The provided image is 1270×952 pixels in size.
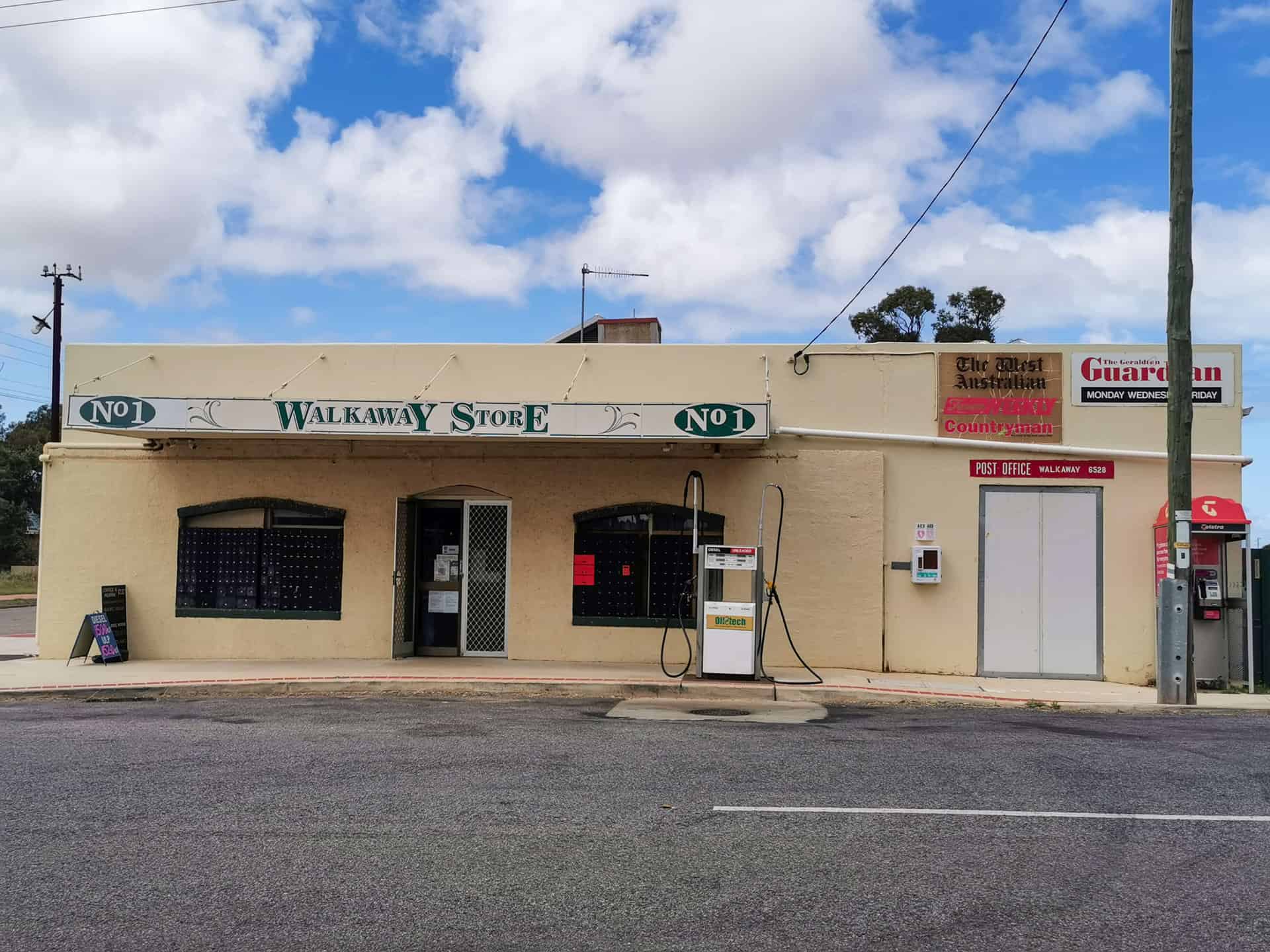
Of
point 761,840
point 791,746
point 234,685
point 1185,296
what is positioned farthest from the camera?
point 234,685

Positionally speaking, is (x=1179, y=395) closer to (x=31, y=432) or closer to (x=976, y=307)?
(x=976, y=307)

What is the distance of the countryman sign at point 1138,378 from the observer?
1465cm

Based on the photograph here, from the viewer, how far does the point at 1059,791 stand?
758 cm

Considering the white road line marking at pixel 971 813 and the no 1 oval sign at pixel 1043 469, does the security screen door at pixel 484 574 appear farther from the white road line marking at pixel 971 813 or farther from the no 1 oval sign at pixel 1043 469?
the white road line marking at pixel 971 813

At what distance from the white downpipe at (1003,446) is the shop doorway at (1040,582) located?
509 millimetres

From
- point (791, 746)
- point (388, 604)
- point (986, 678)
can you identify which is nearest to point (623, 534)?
point (388, 604)

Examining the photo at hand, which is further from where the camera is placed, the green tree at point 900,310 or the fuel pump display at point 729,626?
the green tree at point 900,310

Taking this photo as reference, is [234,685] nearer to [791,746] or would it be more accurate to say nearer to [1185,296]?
[791,746]

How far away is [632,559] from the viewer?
50.6 feet

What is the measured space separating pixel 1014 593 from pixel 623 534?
5.34m

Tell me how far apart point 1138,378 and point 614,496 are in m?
7.26

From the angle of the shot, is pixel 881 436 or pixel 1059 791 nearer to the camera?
pixel 1059 791

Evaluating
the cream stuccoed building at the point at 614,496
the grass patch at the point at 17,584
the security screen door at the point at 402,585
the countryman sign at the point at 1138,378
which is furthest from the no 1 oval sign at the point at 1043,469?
the grass patch at the point at 17,584

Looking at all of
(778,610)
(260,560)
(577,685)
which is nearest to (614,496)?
(778,610)
